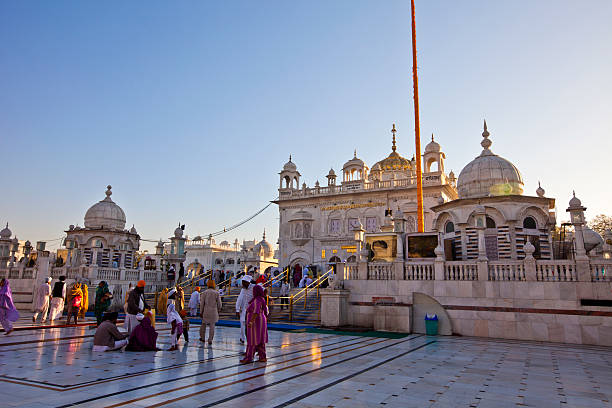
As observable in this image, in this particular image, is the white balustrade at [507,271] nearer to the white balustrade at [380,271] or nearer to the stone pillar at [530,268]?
the stone pillar at [530,268]

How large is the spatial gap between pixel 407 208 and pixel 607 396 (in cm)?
2497

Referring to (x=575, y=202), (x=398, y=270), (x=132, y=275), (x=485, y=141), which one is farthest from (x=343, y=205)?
(x=575, y=202)

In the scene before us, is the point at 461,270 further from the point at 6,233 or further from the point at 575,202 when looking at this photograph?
the point at 6,233

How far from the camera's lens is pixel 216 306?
9.88m

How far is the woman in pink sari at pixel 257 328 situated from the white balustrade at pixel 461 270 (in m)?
7.74

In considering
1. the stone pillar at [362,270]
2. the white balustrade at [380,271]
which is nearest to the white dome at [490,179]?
the white balustrade at [380,271]

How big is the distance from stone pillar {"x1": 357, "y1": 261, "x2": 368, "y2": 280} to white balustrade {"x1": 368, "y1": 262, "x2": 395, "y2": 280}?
12cm

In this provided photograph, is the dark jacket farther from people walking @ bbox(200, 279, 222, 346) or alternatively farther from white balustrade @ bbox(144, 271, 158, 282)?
white balustrade @ bbox(144, 271, 158, 282)

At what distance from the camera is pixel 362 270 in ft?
49.1

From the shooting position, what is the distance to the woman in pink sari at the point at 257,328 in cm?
761

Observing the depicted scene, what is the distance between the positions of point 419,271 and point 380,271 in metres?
1.43

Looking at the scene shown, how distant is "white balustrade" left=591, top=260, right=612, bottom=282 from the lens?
11.4m

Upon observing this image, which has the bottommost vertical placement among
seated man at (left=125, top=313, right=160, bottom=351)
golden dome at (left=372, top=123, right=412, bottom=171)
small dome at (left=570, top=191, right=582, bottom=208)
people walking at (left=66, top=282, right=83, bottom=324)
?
Answer: seated man at (left=125, top=313, right=160, bottom=351)

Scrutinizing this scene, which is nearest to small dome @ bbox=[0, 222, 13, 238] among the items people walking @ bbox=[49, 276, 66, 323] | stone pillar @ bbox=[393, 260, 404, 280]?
people walking @ bbox=[49, 276, 66, 323]
